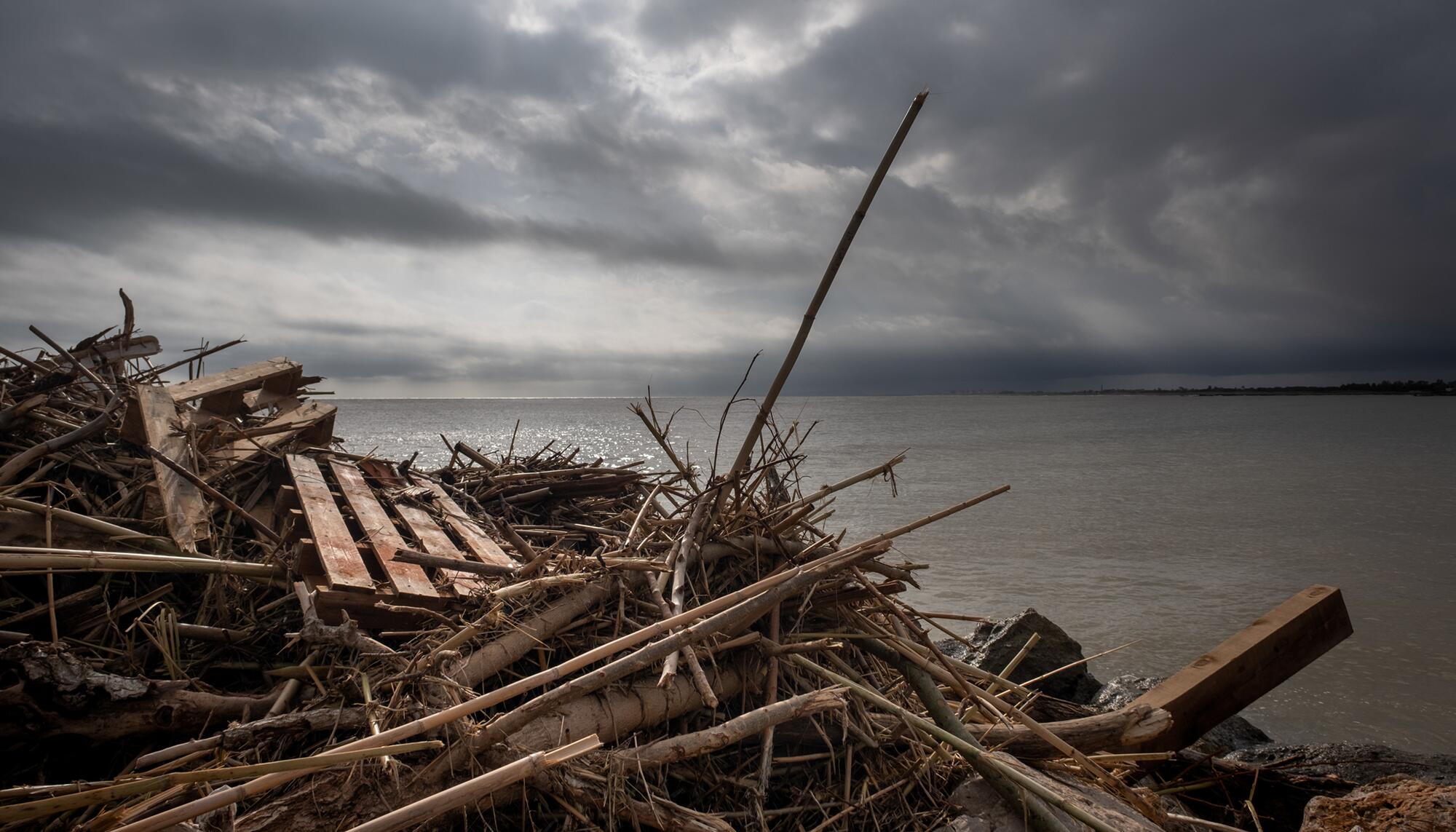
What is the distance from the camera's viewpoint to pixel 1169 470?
34125mm

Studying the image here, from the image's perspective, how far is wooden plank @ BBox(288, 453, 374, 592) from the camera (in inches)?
136

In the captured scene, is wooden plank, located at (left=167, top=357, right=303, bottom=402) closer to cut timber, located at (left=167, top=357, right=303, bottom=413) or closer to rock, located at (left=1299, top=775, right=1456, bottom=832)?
cut timber, located at (left=167, top=357, right=303, bottom=413)

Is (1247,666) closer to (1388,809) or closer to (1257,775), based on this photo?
(1257,775)

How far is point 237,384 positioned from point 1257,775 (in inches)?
339

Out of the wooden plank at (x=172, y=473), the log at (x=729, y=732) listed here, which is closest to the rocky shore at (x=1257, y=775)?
the log at (x=729, y=732)

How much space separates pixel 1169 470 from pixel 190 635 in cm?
3849

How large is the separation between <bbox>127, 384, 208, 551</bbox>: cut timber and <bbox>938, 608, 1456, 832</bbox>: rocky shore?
4.43 m

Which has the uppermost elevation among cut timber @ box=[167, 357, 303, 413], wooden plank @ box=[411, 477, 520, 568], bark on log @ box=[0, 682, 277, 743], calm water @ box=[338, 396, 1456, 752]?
cut timber @ box=[167, 357, 303, 413]

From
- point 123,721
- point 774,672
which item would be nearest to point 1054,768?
point 774,672

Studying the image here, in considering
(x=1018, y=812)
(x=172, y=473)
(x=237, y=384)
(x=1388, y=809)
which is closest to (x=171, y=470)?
(x=172, y=473)

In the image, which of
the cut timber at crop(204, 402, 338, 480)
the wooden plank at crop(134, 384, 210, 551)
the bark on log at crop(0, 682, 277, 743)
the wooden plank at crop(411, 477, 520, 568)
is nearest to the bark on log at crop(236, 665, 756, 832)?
the bark on log at crop(0, 682, 277, 743)

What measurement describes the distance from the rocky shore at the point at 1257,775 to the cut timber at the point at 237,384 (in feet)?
22.6

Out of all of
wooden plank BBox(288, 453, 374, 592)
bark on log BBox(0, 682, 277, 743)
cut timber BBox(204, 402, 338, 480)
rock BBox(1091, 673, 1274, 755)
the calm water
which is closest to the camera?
bark on log BBox(0, 682, 277, 743)

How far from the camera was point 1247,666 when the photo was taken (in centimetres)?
455
